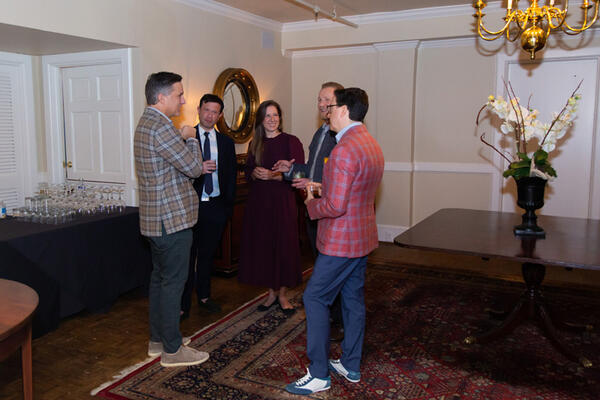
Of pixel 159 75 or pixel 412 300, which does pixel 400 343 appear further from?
pixel 159 75

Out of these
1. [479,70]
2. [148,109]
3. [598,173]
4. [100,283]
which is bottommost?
[100,283]

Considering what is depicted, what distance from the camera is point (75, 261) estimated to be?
3361 millimetres

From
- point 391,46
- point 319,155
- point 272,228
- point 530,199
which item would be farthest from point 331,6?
point 530,199

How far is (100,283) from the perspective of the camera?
355 centimetres

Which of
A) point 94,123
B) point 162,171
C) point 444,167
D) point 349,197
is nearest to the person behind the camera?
point 349,197

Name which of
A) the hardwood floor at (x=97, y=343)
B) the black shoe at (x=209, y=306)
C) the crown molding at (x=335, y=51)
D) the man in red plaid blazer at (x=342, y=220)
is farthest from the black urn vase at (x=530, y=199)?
the crown molding at (x=335, y=51)

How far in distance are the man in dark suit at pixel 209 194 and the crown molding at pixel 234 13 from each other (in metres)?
1.51

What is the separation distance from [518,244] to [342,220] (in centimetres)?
107

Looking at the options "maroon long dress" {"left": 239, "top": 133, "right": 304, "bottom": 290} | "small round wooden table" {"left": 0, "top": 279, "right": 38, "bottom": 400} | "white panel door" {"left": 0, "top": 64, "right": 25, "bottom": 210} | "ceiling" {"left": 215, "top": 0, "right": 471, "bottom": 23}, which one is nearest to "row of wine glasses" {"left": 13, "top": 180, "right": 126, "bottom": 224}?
"white panel door" {"left": 0, "top": 64, "right": 25, "bottom": 210}

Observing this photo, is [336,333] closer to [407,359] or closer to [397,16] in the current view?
[407,359]

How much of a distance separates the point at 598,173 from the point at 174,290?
15.1 ft

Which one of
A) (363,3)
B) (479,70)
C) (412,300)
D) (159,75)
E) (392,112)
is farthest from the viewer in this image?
(392,112)

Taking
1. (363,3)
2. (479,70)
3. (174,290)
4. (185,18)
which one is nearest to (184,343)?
(174,290)

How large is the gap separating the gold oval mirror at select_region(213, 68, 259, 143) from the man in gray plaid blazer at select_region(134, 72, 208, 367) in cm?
223
